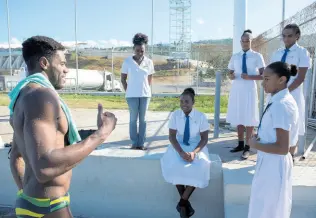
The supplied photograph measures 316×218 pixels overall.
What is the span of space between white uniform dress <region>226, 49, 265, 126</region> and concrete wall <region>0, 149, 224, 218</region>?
113 cm

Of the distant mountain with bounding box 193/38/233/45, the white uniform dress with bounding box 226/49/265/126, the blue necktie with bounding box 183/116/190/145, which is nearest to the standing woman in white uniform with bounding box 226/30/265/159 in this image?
the white uniform dress with bounding box 226/49/265/126

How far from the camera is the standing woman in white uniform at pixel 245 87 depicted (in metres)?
4.69

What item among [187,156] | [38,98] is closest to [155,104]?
[187,156]

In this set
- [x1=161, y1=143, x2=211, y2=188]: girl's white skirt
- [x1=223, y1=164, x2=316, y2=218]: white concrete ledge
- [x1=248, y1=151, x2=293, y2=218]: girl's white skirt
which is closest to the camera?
[x1=248, y1=151, x2=293, y2=218]: girl's white skirt

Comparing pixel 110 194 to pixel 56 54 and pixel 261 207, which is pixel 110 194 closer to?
pixel 261 207

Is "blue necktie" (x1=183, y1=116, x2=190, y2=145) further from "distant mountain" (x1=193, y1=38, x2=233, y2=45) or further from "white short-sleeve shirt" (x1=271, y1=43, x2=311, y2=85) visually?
"distant mountain" (x1=193, y1=38, x2=233, y2=45)

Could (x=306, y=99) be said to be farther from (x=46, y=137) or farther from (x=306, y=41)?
(x=46, y=137)

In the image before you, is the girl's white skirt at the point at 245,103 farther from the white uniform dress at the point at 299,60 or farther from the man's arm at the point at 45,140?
the man's arm at the point at 45,140

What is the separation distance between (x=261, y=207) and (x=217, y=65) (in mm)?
18309

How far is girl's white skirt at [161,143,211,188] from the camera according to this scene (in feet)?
11.5

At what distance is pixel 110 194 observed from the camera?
13.4 feet

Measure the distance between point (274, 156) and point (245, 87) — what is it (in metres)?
2.39

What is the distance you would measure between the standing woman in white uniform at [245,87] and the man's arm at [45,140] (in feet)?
11.7

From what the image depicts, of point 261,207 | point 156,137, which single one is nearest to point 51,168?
point 261,207
